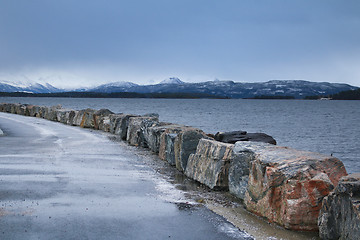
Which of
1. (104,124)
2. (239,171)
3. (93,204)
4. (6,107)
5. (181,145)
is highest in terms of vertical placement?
(181,145)

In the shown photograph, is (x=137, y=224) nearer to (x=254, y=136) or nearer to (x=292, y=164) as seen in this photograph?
(x=292, y=164)

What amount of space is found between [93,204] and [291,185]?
9.80 feet

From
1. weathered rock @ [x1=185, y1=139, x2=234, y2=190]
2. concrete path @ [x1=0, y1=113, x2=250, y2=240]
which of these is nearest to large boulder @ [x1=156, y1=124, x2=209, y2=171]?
weathered rock @ [x1=185, y1=139, x2=234, y2=190]

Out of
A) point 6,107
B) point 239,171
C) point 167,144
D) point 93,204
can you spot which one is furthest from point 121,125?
point 6,107

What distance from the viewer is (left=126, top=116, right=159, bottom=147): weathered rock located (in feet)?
44.2

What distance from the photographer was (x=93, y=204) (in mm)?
5887

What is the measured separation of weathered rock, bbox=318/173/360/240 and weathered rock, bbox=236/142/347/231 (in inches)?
13.7

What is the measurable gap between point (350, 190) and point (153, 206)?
294 cm

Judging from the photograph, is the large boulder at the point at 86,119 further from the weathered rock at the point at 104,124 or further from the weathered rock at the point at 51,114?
the weathered rock at the point at 51,114

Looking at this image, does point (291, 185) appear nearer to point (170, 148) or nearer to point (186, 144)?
point (186, 144)

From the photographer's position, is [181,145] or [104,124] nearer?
[181,145]

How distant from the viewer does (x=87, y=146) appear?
12734 mm

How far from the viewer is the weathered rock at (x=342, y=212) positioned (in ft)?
13.8

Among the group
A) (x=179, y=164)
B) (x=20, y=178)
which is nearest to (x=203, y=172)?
Result: (x=179, y=164)
